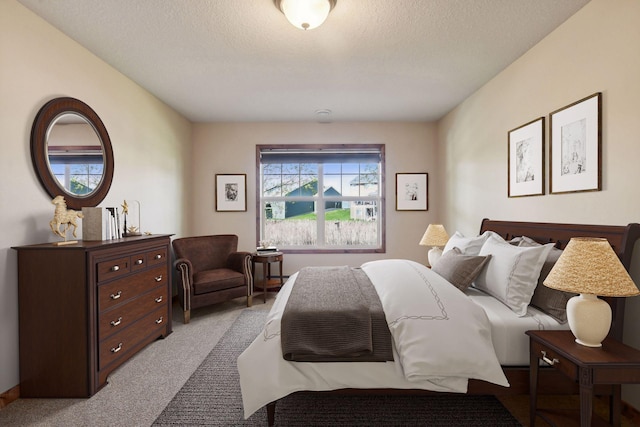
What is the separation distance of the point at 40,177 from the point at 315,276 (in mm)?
2329

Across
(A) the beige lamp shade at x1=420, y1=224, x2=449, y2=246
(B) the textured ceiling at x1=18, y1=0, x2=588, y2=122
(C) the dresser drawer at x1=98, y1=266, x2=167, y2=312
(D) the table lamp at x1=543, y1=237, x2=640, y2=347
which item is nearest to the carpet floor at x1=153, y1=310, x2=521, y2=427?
(D) the table lamp at x1=543, y1=237, x2=640, y2=347

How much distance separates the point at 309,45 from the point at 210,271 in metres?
3.06

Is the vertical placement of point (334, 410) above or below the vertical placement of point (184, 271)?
below

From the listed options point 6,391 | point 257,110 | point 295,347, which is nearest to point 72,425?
point 6,391

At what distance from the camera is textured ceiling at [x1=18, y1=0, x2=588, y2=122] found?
225 cm

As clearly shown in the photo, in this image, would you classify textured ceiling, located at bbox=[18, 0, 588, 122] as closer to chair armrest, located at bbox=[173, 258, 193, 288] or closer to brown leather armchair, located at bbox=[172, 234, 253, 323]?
brown leather armchair, located at bbox=[172, 234, 253, 323]

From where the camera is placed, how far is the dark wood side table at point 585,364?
1446 millimetres

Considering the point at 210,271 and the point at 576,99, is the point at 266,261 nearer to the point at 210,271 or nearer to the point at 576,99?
the point at 210,271

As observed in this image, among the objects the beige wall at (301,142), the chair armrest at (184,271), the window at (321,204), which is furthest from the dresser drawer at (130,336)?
the window at (321,204)

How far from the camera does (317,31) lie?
2.51m

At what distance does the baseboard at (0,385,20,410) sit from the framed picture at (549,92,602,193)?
4317mm

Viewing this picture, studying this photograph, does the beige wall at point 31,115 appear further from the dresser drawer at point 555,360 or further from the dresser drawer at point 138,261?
the dresser drawer at point 555,360

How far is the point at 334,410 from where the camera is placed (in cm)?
202

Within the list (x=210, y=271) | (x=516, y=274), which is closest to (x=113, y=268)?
(x=210, y=271)
